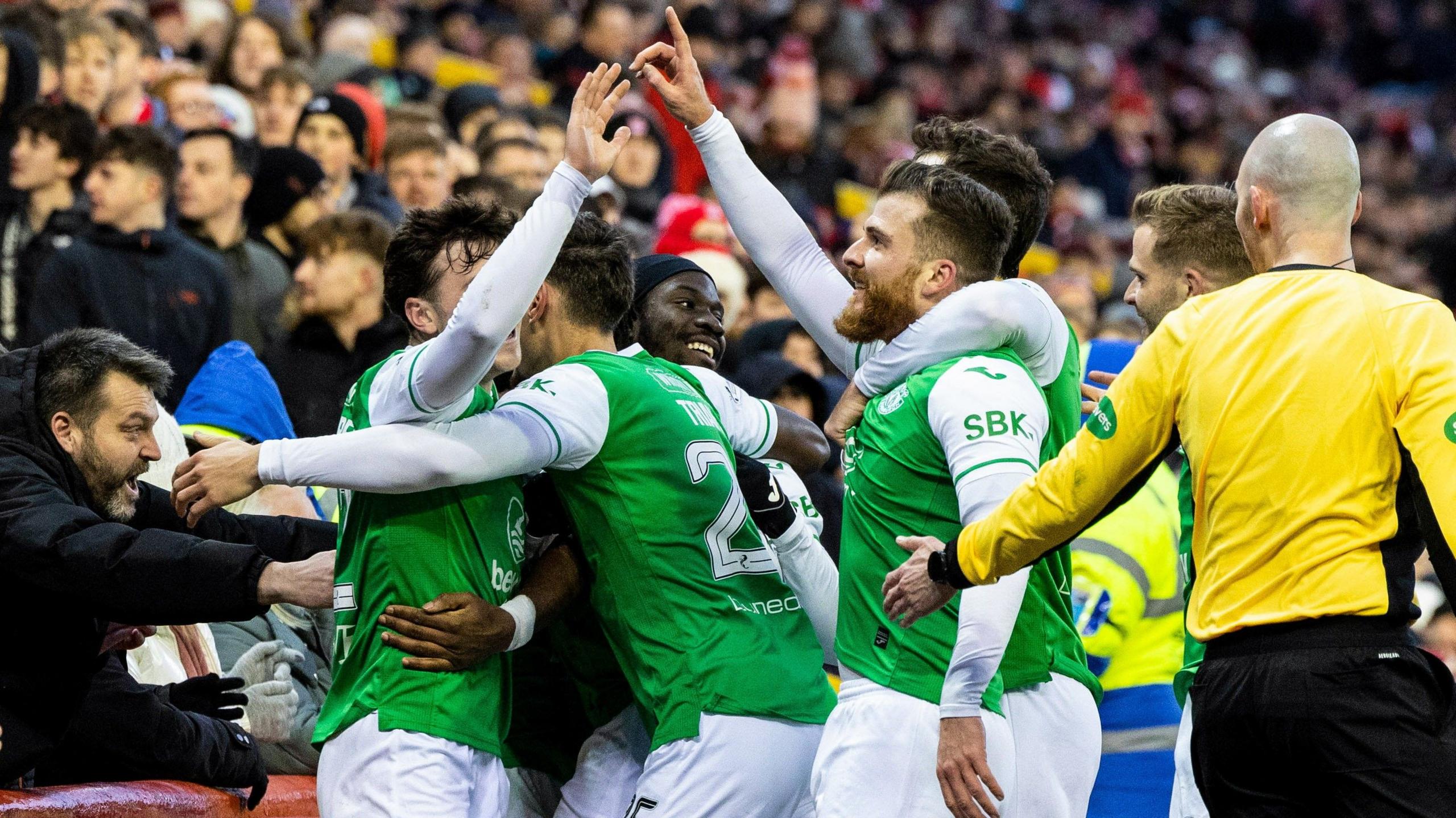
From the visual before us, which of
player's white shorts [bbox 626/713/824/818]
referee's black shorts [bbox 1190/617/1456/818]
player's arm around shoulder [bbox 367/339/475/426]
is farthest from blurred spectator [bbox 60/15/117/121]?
referee's black shorts [bbox 1190/617/1456/818]

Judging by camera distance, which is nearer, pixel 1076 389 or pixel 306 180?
pixel 1076 389

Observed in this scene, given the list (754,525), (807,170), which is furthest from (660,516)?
(807,170)

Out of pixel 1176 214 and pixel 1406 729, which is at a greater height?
pixel 1176 214

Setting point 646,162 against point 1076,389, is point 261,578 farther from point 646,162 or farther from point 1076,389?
point 646,162

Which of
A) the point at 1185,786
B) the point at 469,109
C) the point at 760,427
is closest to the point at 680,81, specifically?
the point at 760,427

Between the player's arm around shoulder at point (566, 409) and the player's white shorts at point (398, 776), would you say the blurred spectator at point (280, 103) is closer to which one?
the player's arm around shoulder at point (566, 409)

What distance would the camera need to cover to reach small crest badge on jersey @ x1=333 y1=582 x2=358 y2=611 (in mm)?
3916

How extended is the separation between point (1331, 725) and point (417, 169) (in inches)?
260

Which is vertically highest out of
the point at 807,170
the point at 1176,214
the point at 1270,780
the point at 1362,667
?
the point at 1176,214

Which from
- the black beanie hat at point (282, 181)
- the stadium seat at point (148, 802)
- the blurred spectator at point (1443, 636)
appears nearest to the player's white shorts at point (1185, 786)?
the stadium seat at point (148, 802)

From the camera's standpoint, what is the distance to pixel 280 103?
31.0 ft

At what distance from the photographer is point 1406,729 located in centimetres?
318

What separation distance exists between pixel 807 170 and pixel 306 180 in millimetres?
5820

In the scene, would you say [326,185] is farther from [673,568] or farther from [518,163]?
[673,568]
